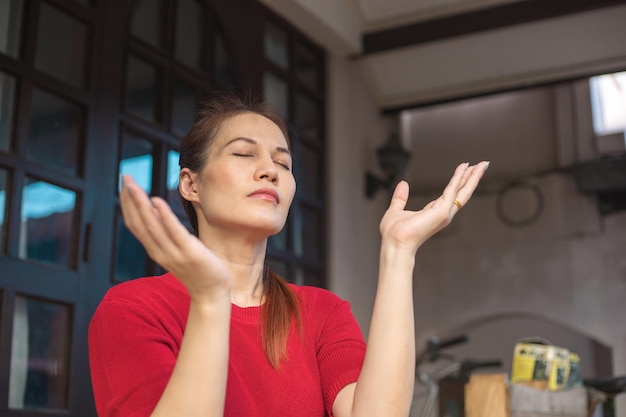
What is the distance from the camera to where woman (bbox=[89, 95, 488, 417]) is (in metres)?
1.00

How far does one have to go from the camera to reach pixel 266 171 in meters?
1.38

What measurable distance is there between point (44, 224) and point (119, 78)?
0.74m

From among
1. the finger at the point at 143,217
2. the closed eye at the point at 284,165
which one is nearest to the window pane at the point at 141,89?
the closed eye at the point at 284,165

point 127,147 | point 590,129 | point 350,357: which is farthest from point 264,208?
point 590,129

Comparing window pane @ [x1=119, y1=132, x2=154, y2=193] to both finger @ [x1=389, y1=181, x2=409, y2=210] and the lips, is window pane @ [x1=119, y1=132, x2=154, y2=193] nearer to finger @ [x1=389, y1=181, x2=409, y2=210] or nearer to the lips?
the lips

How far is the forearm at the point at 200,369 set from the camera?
1002 millimetres

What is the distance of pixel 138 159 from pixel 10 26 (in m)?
0.79

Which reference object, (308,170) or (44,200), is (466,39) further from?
(44,200)

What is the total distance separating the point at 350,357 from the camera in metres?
1.34

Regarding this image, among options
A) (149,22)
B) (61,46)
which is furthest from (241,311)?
(149,22)

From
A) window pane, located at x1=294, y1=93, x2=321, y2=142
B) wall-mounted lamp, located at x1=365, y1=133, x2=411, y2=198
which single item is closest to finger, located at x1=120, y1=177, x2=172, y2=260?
window pane, located at x1=294, y1=93, x2=321, y2=142

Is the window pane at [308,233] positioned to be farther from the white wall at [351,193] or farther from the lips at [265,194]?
the lips at [265,194]

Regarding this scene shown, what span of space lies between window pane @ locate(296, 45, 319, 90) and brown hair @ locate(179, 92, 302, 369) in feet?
10.8

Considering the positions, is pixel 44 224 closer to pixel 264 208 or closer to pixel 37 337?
pixel 37 337
